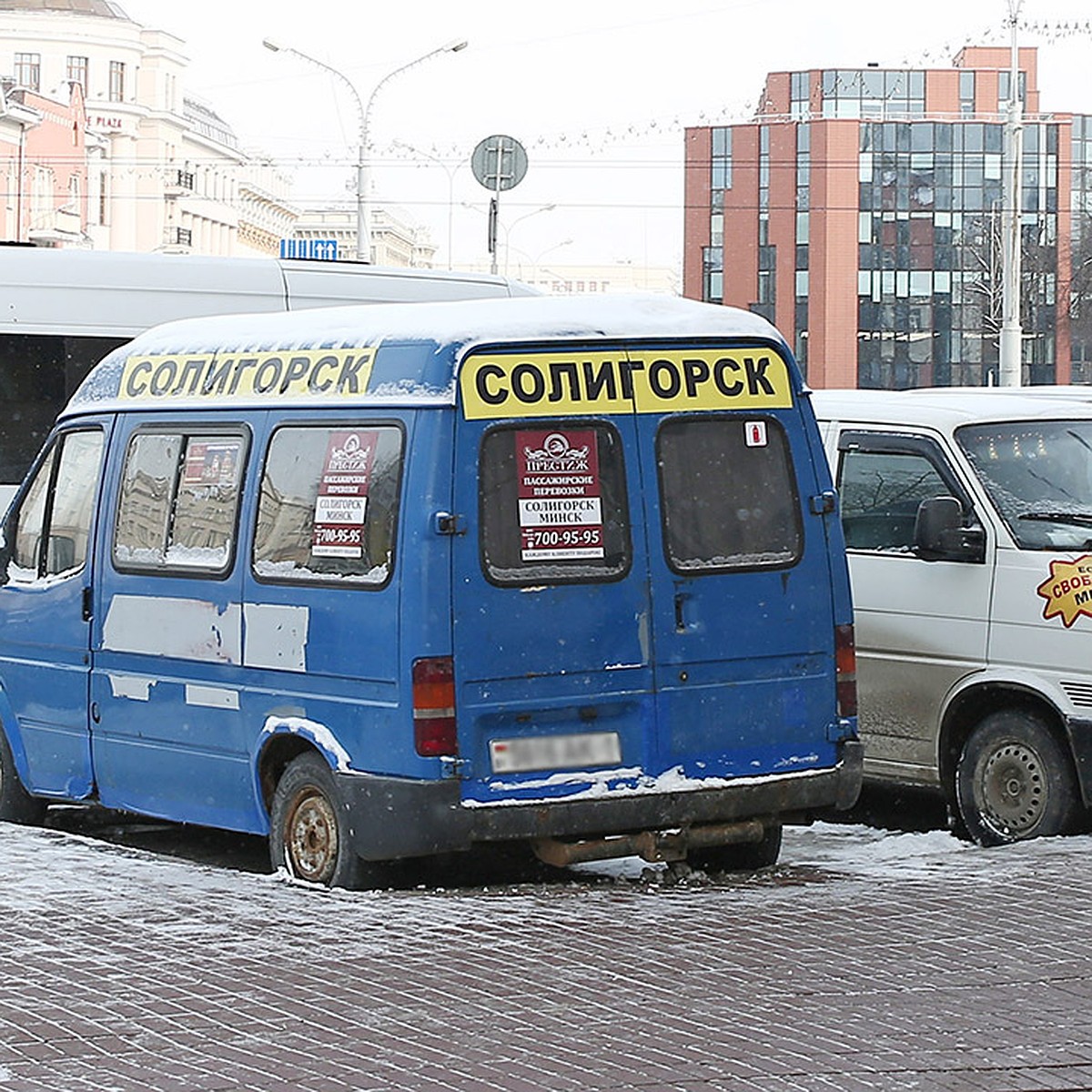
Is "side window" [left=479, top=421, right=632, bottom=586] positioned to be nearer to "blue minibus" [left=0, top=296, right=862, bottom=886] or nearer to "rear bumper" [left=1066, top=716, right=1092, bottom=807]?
"blue minibus" [left=0, top=296, right=862, bottom=886]

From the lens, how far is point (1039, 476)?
33.2ft

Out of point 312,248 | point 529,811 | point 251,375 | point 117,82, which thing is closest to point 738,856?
point 529,811

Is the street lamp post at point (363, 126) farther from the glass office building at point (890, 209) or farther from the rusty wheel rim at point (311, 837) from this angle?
the glass office building at point (890, 209)

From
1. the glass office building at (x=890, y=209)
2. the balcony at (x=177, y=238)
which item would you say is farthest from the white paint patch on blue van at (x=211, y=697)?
the balcony at (x=177, y=238)

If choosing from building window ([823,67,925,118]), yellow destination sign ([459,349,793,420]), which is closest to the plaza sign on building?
yellow destination sign ([459,349,793,420])

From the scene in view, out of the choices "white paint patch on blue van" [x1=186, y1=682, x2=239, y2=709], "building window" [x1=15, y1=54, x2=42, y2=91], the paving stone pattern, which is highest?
"building window" [x1=15, y1=54, x2=42, y2=91]

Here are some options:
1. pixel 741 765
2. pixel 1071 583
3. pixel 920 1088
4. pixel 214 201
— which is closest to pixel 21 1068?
pixel 920 1088

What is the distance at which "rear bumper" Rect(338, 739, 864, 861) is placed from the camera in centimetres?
802

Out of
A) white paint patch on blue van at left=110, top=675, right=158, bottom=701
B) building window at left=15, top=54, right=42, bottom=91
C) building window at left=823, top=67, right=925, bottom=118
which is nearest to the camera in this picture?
white paint patch on blue van at left=110, top=675, right=158, bottom=701

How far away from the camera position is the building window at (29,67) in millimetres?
Result: 119250

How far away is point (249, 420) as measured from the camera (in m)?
8.97

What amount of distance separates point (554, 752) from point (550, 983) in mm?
1617

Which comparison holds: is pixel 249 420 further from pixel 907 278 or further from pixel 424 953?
pixel 907 278

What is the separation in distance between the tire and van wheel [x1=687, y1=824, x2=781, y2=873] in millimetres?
1148
